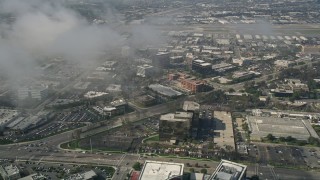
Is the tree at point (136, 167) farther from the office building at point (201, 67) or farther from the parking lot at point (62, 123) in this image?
the office building at point (201, 67)

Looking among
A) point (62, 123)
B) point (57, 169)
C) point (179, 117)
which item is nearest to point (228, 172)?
point (179, 117)

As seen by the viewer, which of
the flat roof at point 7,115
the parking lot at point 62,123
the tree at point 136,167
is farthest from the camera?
the flat roof at point 7,115

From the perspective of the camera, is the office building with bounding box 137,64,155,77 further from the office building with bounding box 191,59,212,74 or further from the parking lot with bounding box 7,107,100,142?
the parking lot with bounding box 7,107,100,142

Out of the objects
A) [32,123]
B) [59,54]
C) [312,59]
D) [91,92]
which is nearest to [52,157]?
[32,123]

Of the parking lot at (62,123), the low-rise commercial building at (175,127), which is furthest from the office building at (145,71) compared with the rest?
the low-rise commercial building at (175,127)

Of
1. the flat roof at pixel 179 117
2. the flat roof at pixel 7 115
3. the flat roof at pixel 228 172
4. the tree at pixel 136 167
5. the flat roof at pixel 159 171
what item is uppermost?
the flat roof at pixel 179 117

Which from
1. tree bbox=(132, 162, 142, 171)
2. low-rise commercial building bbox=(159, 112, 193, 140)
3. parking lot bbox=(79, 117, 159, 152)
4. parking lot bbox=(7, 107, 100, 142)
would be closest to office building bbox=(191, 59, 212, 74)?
parking lot bbox=(79, 117, 159, 152)

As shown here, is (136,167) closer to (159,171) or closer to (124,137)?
(159,171)

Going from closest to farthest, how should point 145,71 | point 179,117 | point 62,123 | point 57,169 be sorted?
1. point 57,169
2. point 179,117
3. point 62,123
4. point 145,71

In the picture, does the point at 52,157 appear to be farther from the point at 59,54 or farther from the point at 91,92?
the point at 59,54
